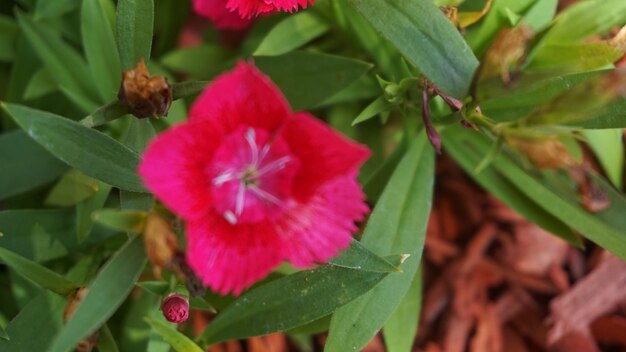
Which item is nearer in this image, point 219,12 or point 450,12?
point 450,12

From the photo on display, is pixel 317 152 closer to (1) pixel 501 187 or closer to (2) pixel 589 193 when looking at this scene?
(2) pixel 589 193

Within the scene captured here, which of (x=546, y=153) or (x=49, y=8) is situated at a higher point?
(x=546, y=153)

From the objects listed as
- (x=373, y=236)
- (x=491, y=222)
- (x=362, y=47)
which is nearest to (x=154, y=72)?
(x=362, y=47)

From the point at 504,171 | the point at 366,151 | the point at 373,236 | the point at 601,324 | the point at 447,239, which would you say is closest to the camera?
the point at 366,151

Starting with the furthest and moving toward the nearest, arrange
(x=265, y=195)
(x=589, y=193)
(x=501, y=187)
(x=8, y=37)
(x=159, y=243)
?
(x=8, y=37)
(x=501, y=187)
(x=589, y=193)
(x=265, y=195)
(x=159, y=243)

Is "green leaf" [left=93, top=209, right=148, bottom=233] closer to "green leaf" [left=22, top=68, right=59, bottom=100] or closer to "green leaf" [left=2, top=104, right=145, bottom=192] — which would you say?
"green leaf" [left=2, top=104, right=145, bottom=192]

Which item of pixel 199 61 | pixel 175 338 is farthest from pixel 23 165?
pixel 175 338

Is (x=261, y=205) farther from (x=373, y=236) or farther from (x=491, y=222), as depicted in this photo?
(x=491, y=222)

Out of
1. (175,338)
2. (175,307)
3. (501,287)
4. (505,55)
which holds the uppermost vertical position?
(505,55)
